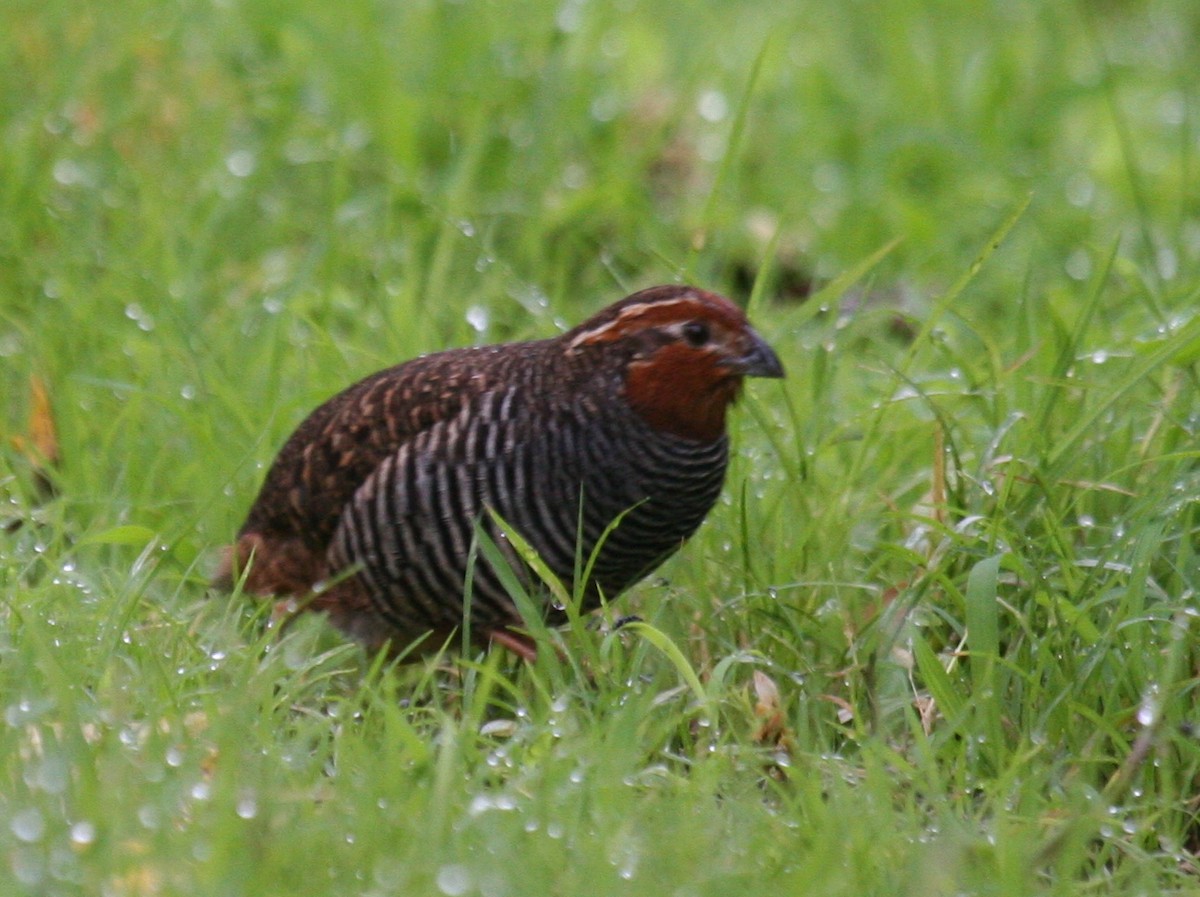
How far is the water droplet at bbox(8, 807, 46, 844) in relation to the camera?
265 centimetres

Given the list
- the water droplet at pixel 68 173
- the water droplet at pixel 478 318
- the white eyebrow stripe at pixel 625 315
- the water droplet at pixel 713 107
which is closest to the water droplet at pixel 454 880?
the white eyebrow stripe at pixel 625 315

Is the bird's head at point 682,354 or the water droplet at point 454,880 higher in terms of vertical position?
the bird's head at point 682,354

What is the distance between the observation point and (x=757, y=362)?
145 inches

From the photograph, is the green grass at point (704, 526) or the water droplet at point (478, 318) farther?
the water droplet at point (478, 318)

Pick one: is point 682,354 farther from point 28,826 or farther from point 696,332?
point 28,826

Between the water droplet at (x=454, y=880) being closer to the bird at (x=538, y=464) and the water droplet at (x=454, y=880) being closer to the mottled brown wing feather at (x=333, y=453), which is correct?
the bird at (x=538, y=464)

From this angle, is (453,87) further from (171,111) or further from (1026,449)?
(1026,449)

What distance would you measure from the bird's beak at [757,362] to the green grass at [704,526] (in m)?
0.38

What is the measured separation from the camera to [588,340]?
12.3ft

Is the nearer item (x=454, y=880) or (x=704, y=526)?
(x=454, y=880)

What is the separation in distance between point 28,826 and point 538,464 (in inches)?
51.5

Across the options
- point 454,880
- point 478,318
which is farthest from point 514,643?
point 478,318

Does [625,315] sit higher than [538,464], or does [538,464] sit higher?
[625,315]

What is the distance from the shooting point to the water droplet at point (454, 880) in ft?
8.73
